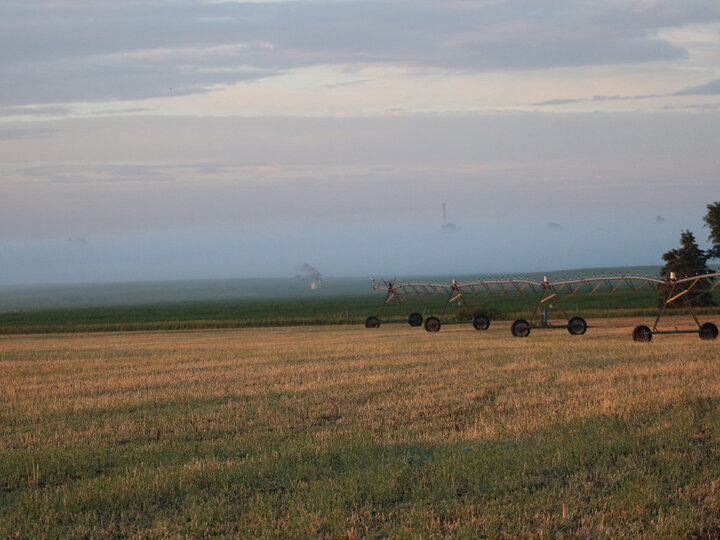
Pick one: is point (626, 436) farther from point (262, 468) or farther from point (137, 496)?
point (137, 496)

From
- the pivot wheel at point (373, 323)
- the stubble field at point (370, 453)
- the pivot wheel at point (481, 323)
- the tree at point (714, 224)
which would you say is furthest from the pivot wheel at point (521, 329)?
the tree at point (714, 224)

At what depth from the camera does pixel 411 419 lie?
1290 centimetres

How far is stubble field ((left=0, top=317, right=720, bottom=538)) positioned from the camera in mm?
7559

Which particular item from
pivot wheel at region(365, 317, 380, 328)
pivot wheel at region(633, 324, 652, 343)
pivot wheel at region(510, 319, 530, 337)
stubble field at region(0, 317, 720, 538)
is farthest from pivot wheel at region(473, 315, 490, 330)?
stubble field at region(0, 317, 720, 538)

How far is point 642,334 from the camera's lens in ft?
95.8

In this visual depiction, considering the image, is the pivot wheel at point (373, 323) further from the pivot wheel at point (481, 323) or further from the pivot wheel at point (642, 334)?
the pivot wheel at point (642, 334)

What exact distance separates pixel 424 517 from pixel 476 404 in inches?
271

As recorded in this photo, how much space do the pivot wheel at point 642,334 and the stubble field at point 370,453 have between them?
9.60 metres

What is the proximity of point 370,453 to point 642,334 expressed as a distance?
22.1m

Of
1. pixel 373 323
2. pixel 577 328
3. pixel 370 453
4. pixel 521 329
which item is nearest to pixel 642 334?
pixel 577 328

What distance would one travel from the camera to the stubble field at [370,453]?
7559 mm

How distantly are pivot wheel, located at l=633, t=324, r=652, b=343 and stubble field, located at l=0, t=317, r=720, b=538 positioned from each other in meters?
9.60

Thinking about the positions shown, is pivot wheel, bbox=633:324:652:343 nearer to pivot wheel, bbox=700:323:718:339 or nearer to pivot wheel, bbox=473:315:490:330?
pivot wheel, bbox=700:323:718:339

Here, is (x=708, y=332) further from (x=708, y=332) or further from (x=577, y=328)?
(x=577, y=328)
